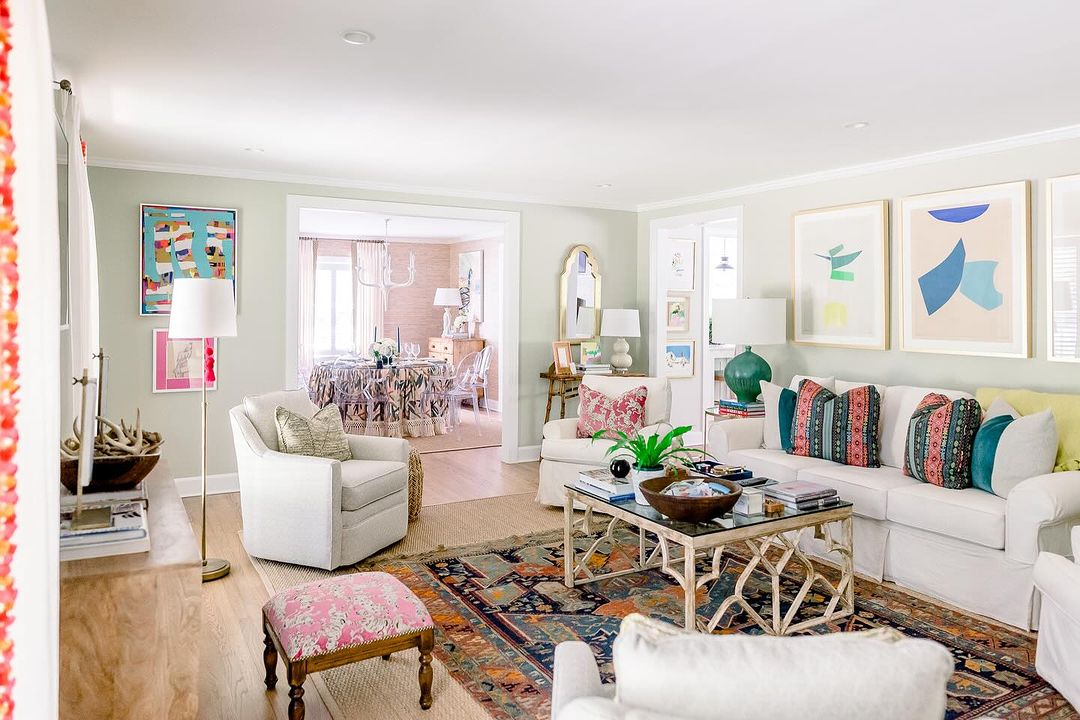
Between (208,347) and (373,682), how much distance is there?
3309 millimetres

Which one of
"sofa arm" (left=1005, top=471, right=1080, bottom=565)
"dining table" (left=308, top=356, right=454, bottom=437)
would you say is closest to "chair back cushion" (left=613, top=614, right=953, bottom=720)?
"sofa arm" (left=1005, top=471, right=1080, bottom=565)

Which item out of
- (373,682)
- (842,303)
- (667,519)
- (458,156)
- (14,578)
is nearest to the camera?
(14,578)

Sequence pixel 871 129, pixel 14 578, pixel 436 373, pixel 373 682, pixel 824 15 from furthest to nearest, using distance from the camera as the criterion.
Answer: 1. pixel 436 373
2. pixel 871 129
3. pixel 373 682
4. pixel 824 15
5. pixel 14 578

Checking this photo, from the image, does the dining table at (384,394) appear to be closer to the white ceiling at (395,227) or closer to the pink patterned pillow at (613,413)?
the white ceiling at (395,227)

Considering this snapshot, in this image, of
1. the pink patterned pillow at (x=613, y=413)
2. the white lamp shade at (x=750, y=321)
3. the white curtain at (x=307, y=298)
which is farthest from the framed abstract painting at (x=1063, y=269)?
the white curtain at (x=307, y=298)

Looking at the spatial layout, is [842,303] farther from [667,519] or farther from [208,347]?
[208,347]

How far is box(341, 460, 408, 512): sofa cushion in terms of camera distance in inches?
154

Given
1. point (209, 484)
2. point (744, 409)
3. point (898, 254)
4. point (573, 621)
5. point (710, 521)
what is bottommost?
point (573, 621)

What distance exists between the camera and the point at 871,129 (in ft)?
13.6

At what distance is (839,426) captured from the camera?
434 cm

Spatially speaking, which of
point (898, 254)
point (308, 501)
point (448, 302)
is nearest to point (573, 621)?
point (308, 501)

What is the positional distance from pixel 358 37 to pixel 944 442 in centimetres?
330

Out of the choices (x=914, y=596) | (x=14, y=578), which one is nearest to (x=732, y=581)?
(x=914, y=596)

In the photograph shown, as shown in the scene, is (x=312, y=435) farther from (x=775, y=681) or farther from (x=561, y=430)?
(x=775, y=681)
